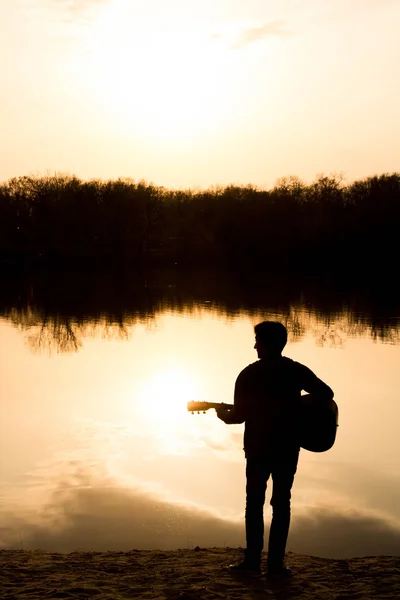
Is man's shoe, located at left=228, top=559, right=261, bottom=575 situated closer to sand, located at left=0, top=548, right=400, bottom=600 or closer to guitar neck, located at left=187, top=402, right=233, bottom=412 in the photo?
sand, located at left=0, top=548, right=400, bottom=600

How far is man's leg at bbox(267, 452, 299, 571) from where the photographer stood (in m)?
5.61

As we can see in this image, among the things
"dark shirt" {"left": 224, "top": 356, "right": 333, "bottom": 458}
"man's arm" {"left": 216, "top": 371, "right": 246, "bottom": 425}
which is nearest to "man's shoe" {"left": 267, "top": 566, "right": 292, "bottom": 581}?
"dark shirt" {"left": 224, "top": 356, "right": 333, "bottom": 458}

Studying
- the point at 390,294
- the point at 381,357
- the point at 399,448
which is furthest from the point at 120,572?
the point at 390,294

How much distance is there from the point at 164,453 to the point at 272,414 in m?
6.95

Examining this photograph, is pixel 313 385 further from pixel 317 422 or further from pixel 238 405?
pixel 238 405

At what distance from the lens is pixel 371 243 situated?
81.2 m

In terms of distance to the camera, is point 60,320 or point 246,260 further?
point 246,260

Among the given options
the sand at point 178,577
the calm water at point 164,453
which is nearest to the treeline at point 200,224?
the calm water at point 164,453

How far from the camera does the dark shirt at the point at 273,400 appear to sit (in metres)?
5.45

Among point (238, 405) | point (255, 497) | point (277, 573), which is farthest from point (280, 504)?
point (238, 405)

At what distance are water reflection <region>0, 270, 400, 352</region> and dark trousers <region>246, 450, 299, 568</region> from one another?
20.4 meters

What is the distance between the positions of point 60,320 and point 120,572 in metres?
29.7

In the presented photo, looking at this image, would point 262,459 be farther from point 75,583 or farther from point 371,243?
point 371,243

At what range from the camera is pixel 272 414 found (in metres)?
5.52
